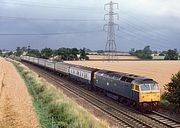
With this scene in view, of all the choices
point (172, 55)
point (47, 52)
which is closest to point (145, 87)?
point (47, 52)

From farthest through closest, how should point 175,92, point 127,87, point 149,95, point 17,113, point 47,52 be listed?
point 47,52 < point 127,87 < point 149,95 < point 175,92 < point 17,113

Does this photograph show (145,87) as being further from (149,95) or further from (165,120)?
(165,120)

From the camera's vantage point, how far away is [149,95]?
30.3 meters

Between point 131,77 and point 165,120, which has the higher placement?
point 131,77

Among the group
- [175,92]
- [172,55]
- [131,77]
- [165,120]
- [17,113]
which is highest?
[131,77]

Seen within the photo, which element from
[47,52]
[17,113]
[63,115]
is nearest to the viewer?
[63,115]

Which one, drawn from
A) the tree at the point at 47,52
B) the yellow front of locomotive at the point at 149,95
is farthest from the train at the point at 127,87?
the tree at the point at 47,52

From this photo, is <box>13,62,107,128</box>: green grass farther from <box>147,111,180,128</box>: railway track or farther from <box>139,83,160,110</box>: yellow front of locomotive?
<box>139,83,160,110</box>: yellow front of locomotive

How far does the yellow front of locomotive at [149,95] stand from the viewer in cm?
2991

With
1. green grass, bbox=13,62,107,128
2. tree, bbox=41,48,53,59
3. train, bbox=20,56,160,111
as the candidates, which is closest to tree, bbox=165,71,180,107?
train, bbox=20,56,160,111

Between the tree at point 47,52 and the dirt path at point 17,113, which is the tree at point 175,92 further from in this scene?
→ the tree at point 47,52

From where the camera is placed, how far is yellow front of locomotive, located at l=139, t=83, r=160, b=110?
98.1ft

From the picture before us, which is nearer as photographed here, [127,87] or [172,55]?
[127,87]

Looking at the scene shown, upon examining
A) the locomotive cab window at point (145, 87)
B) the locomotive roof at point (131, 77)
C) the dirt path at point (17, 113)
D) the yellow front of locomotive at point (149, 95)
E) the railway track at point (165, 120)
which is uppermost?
the locomotive roof at point (131, 77)
